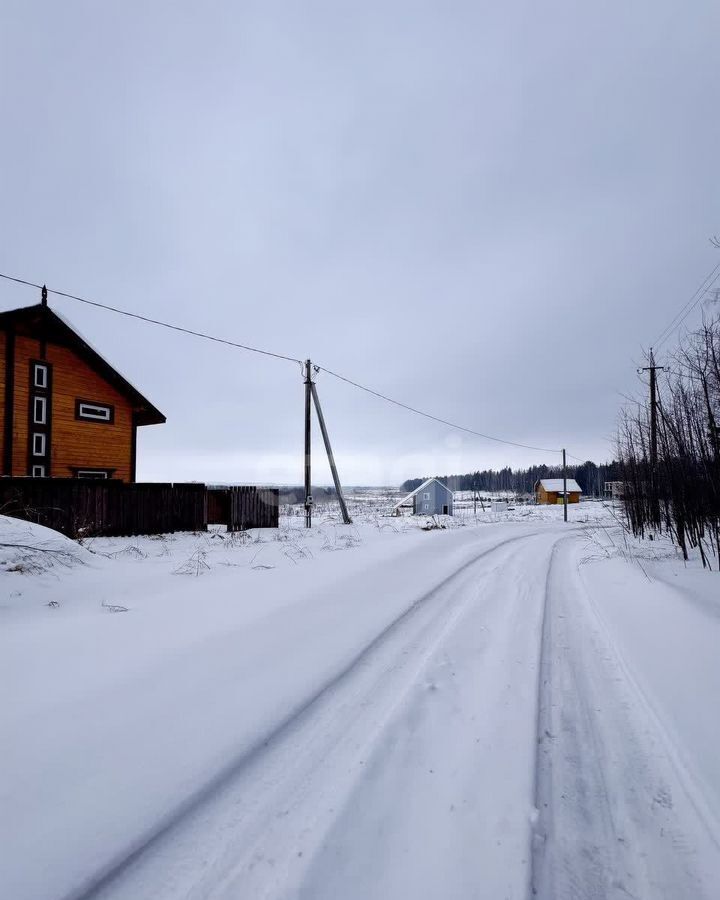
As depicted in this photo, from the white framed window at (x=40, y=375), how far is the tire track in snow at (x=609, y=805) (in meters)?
19.1

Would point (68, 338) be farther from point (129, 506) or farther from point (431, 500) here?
point (431, 500)

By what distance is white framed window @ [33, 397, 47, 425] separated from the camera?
1535 cm

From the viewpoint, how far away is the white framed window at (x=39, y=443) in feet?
50.2

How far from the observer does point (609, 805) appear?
193cm

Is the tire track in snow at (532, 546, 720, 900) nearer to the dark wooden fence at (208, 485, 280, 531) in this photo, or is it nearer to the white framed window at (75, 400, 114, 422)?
the dark wooden fence at (208, 485, 280, 531)

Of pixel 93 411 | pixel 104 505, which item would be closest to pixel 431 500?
pixel 93 411

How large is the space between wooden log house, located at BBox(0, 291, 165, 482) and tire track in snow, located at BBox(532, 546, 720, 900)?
723 inches

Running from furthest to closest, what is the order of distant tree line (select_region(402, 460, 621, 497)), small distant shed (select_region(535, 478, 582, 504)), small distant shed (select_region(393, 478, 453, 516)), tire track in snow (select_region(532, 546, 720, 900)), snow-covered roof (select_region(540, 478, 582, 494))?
distant tree line (select_region(402, 460, 621, 497))
small distant shed (select_region(535, 478, 582, 504))
snow-covered roof (select_region(540, 478, 582, 494))
small distant shed (select_region(393, 478, 453, 516))
tire track in snow (select_region(532, 546, 720, 900))

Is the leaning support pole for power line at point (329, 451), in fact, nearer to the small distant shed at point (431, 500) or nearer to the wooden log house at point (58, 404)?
the wooden log house at point (58, 404)

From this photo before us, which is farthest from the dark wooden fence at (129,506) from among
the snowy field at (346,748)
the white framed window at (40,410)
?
the snowy field at (346,748)

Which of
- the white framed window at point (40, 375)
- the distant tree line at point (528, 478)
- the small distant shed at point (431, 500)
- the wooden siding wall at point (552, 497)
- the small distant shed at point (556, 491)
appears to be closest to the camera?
the white framed window at point (40, 375)

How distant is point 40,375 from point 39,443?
2.67 m

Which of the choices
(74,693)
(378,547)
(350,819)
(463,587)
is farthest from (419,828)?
(378,547)

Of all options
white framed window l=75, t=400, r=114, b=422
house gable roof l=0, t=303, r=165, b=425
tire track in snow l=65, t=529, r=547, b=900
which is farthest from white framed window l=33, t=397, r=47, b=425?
tire track in snow l=65, t=529, r=547, b=900
